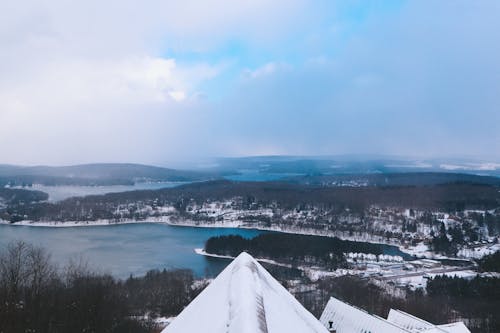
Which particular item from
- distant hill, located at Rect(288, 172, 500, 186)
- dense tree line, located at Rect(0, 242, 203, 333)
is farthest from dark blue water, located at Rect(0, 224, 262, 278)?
distant hill, located at Rect(288, 172, 500, 186)

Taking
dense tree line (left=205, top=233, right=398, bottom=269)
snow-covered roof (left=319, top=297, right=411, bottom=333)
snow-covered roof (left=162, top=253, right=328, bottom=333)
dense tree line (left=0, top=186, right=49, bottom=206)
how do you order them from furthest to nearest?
dense tree line (left=0, top=186, right=49, bottom=206)
dense tree line (left=205, top=233, right=398, bottom=269)
snow-covered roof (left=319, top=297, right=411, bottom=333)
snow-covered roof (left=162, top=253, right=328, bottom=333)

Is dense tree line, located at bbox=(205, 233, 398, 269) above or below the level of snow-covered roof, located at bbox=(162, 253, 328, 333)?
below

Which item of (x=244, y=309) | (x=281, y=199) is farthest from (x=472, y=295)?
(x=281, y=199)

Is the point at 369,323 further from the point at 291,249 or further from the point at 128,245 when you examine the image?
the point at 128,245

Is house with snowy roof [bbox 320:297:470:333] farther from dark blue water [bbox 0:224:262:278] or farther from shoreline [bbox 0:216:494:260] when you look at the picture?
shoreline [bbox 0:216:494:260]

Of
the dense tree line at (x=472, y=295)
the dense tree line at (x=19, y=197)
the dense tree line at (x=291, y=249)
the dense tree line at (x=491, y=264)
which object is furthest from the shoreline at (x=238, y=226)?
the dense tree line at (x=19, y=197)

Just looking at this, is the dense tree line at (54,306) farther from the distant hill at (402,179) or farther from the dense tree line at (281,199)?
the distant hill at (402,179)
